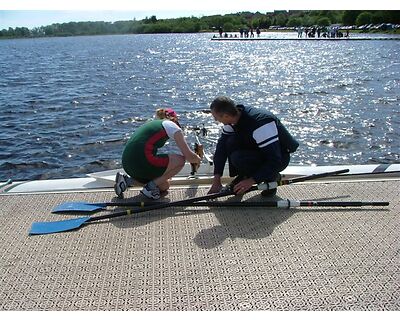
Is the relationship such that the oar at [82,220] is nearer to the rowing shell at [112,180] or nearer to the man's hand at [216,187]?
the man's hand at [216,187]

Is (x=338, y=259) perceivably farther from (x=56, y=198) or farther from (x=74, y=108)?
(x=74, y=108)

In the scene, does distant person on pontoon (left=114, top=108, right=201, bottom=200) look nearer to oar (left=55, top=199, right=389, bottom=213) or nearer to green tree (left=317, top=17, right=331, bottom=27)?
oar (left=55, top=199, right=389, bottom=213)

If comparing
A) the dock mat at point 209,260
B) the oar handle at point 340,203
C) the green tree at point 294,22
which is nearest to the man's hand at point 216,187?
the dock mat at point 209,260

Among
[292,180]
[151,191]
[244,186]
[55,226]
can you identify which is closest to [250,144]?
[244,186]

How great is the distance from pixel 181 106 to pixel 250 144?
41.8 ft

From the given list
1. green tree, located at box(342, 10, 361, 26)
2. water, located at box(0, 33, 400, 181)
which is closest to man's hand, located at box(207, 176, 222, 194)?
water, located at box(0, 33, 400, 181)

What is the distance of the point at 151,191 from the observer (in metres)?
4.73

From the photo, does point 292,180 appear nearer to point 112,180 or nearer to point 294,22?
point 112,180

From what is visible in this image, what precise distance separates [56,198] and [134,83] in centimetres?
1965

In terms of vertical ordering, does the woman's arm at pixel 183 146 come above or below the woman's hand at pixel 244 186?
above

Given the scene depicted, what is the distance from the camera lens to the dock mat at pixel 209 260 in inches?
118

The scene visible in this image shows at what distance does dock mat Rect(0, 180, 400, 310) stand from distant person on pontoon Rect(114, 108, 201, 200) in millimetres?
433

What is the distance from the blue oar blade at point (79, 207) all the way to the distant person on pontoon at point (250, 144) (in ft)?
3.82

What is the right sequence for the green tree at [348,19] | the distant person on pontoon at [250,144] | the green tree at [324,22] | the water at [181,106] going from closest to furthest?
1. the distant person on pontoon at [250,144]
2. the water at [181,106]
3. the green tree at [348,19]
4. the green tree at [324,22]
